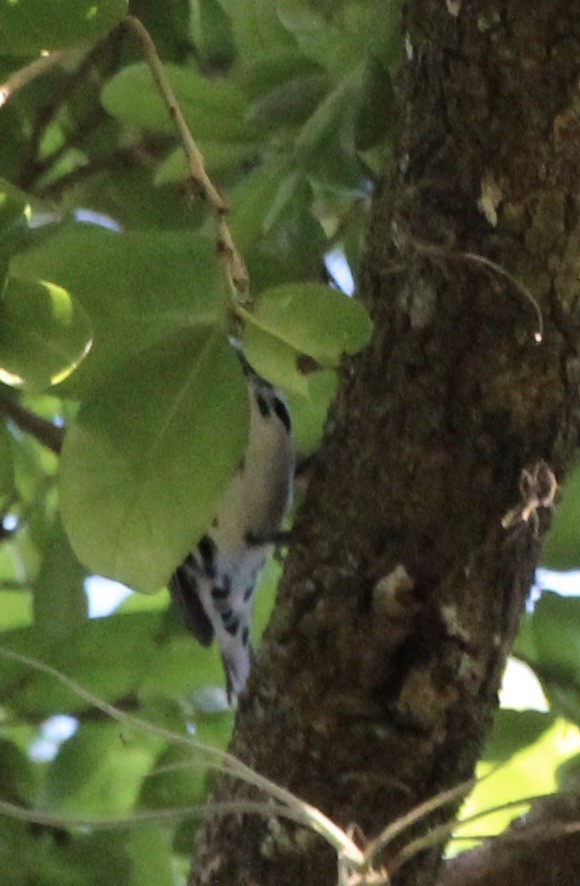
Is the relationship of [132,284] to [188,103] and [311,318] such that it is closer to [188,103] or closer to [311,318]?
[311,318]

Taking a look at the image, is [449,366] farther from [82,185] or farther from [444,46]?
[82,185]

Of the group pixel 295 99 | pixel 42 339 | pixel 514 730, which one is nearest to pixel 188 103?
pixel 295 99

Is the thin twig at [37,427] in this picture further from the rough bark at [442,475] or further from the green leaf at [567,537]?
the green leaf at [567,537]

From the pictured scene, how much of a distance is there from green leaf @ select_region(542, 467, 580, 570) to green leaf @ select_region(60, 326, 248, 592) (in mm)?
397

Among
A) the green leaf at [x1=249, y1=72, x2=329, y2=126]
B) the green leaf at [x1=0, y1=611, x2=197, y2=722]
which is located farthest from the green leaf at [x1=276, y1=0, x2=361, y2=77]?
the green leaf at [x1=0, y1=611, x2=197, y2=722]

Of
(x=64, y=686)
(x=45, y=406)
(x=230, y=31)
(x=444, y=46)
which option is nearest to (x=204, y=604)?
(x=45, y=406)

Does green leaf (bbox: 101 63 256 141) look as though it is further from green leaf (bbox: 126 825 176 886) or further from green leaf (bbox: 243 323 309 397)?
green leaf (bbox: 126 825 176 886)

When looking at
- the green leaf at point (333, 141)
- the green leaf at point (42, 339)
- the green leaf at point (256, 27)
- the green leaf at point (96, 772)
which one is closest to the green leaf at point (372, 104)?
the green leaf at point (333, 141)

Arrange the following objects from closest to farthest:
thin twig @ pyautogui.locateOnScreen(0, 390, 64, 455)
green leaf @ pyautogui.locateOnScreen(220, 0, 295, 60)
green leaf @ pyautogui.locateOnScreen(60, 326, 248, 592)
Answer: green leaf @ pyautogui.locateOnScreen(60, 326, 248, 592), green leaf @ pyautogui.locateOnScreen(220, 0, 295, 60), thin twig @ pyautogui.locateOnScreen(0, 390, 64, 455)

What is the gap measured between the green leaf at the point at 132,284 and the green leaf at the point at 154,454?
0.01m

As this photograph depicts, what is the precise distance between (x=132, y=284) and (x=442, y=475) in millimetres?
315

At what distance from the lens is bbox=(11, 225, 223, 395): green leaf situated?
0.65m

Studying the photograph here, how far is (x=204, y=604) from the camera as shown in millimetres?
1582

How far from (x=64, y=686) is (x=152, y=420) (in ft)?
1.37
